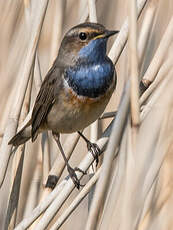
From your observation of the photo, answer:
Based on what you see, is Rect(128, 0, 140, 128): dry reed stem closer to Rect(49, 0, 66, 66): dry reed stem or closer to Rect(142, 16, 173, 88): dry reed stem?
Rect(142, 16, 173, 88): dry reed stem

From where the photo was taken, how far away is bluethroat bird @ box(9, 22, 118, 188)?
334cm

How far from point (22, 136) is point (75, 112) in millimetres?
493

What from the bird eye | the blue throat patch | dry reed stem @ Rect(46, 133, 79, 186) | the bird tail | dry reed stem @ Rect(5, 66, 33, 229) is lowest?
dry reed stem @ Rect(5, 66, 33, 229)

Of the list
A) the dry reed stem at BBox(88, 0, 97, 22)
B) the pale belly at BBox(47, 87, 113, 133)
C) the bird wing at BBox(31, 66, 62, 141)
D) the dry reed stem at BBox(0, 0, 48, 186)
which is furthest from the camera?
the bird wing at BBox(31, 66, 62, 141)

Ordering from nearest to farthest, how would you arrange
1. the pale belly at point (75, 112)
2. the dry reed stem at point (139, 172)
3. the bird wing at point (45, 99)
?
the dry reed stem at point (139, 172)
the pale belly at point (75, 112)
the bird wing at point (45, 99)

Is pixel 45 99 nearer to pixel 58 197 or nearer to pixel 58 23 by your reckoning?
pixel 58 23

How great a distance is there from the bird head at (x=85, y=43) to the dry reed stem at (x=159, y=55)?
369mm

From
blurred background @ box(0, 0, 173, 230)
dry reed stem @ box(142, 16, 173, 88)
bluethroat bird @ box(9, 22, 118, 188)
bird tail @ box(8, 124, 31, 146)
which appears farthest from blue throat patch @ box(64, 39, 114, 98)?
bird tail @ box(8, 124, 31, 146)

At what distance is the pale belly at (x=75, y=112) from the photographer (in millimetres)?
3408

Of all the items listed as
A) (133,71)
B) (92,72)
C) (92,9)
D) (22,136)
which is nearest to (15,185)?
(22,136)

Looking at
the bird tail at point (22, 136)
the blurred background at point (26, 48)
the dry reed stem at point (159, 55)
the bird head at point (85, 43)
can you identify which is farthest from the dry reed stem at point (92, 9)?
the bird tail at point (22, 136)

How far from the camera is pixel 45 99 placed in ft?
12.3

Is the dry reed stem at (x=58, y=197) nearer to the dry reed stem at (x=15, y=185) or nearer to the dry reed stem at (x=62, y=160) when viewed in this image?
the dry reed stem at (x=62, y=160)

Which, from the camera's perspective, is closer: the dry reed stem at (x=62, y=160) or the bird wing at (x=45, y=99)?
the dry reed stem at (x=62, y=160)
